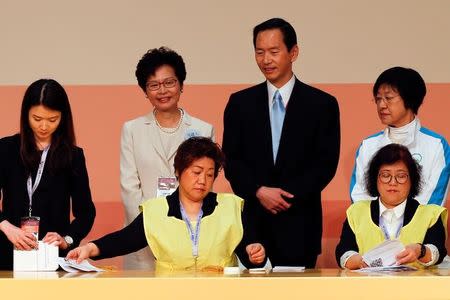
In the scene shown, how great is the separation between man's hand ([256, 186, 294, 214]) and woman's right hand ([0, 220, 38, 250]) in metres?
1.02

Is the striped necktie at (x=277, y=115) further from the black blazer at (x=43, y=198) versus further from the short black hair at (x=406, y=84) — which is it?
the black blazer at (x=43, y=198)

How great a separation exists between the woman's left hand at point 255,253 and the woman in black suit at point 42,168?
686 millimetres

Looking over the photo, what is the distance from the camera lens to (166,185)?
464cm

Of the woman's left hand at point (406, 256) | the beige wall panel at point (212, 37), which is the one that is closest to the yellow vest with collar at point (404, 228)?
the woman's left hand at point (406, 256)

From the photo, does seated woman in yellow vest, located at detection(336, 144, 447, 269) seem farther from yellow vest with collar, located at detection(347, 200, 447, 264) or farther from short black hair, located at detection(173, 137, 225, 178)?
short black hair, located at detection(173, 137, 225, 178)

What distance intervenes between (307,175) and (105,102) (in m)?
1.39

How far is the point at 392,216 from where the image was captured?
14.1 ft

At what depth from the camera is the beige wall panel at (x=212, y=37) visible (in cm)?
554

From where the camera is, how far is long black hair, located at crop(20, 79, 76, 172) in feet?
14.0

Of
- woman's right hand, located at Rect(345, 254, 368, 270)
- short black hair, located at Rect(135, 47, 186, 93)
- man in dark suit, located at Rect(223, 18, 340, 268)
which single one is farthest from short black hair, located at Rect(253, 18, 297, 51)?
woman's right hand, located at Rect(345, 254, 368, 270)

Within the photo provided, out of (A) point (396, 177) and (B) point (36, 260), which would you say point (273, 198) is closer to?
(A) point (396, 177)

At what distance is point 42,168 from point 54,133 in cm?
15

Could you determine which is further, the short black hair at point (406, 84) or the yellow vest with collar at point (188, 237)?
the short black hair at point (406, 84)

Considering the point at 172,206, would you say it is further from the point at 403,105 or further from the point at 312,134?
the point at 403,105
